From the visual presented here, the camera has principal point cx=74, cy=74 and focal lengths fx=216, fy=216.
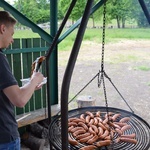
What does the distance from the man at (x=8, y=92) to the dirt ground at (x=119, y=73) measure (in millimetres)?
2446

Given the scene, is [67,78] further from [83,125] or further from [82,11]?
[82,11]

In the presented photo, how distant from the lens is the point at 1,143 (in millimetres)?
1270

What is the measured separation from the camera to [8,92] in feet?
3.65

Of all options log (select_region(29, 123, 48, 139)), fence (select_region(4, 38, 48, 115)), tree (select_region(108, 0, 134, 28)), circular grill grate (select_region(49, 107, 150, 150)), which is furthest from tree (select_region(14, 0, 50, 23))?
circular grill grate (select_region(49, 107, 150, 150))

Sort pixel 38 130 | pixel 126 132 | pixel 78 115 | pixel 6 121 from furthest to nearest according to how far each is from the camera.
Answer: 1. pixel 38 130
2. pixel 78 115
3. pixel 126 132
4. pixel 6 121

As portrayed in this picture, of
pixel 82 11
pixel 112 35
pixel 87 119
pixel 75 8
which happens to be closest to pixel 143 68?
pixel 112 35

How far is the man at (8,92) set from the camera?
3.65ft

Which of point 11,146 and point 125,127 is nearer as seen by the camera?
point 11,146

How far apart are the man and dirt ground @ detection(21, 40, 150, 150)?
8.03ft

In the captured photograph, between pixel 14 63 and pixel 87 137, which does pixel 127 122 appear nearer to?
pixel 87 137

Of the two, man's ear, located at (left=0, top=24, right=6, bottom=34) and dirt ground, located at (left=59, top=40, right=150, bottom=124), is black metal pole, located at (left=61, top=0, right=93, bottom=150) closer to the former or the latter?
man's ear, located at (left=0, top=24, right=6, bottom=34)

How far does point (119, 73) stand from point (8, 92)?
4800 millimetres

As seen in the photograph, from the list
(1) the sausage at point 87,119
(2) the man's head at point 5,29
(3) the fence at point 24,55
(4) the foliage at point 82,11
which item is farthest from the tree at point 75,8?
(2) the man's head at point 5,29

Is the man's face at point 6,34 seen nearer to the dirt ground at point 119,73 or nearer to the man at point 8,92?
the man at point 8,92
